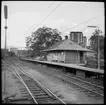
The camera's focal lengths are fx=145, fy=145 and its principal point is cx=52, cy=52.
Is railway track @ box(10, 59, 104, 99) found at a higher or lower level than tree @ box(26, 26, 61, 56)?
lower

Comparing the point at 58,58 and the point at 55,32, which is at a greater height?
the point at 55,32

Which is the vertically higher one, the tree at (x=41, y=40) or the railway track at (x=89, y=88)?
the tree at (x=41, y=40)

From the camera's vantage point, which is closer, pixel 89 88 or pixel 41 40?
pixel 89 88

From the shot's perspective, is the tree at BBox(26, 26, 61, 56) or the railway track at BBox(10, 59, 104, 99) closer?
the railway track at BBox(10, 59, 104, 99)

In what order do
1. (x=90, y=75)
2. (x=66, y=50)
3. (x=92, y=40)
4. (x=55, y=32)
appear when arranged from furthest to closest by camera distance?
(x=92, y=40)
(x=55, y=32)
(x=66, y=50)
(x=90, y=75)

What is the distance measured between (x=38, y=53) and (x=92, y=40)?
3512 cm

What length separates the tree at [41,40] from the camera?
49281 mm

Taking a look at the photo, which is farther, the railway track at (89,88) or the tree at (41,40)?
the tree at (41,40)

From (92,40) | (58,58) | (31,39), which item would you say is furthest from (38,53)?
(92,40)

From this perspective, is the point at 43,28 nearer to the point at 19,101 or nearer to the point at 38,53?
the point at 38,53

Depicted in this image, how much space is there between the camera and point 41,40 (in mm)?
49469

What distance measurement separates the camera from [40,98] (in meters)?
7.03

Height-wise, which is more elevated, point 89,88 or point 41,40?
point 41,40

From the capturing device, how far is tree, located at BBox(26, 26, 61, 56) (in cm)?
4928
